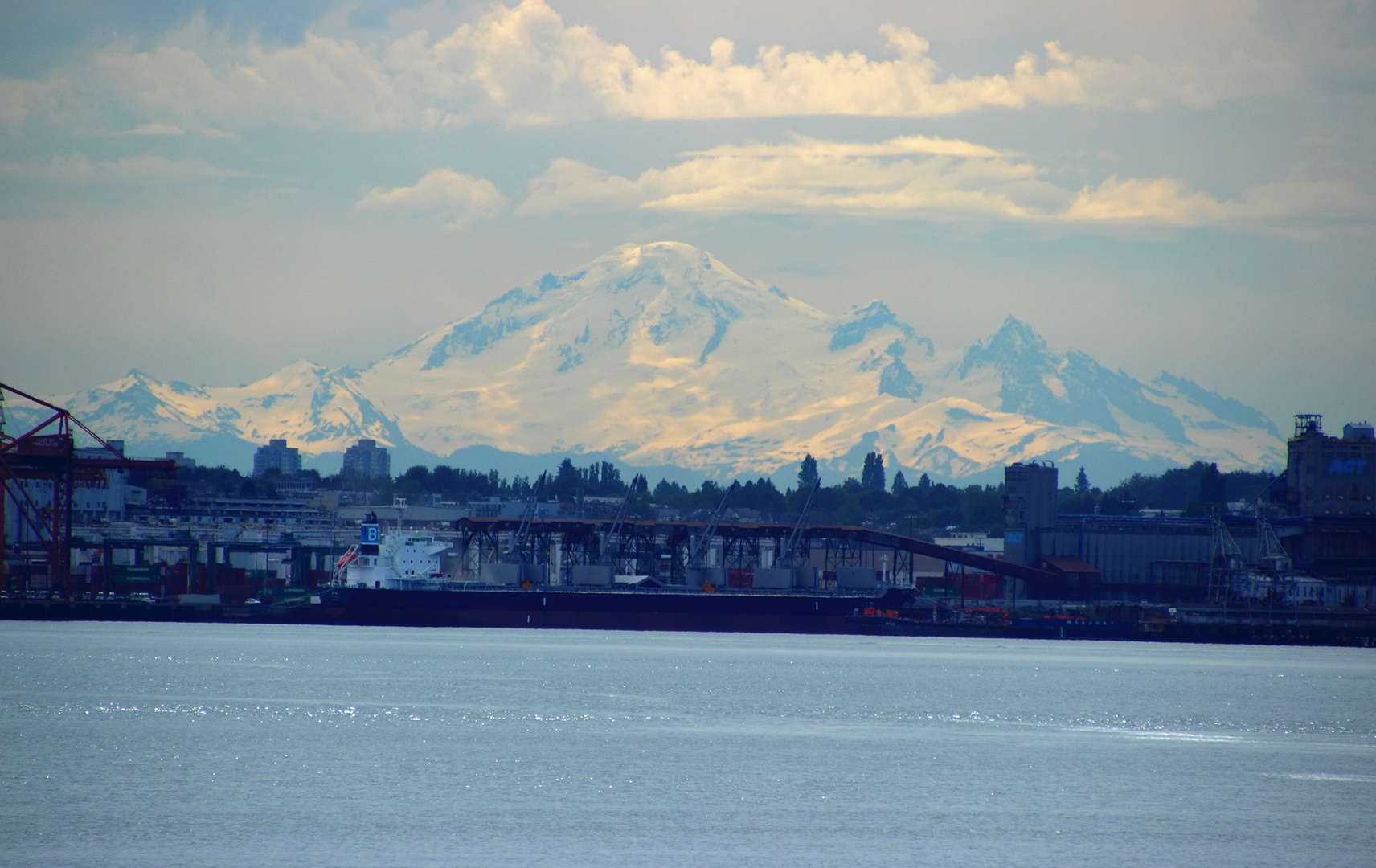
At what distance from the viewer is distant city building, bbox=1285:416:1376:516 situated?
116 meters

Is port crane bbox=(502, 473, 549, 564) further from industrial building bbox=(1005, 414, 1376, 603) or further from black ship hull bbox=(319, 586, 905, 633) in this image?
industrial building bbox=(1005, 414, 1376, 603)

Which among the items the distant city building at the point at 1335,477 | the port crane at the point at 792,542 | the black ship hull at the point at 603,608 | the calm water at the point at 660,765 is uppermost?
the distant city building at the point at 1335,477

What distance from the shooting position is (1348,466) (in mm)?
117062

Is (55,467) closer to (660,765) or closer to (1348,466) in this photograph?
(660,765)

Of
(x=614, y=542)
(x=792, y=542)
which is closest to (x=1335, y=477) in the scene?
(x=792, y=542)

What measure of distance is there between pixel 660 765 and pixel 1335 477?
88.2 metres

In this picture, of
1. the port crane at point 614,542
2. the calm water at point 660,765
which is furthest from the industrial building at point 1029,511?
the calm water at point 660,765

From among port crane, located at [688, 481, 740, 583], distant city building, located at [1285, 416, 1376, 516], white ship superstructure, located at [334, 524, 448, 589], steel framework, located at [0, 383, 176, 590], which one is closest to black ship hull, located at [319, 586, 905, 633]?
white ship superstructure, located at [334, 524, 448, 589]

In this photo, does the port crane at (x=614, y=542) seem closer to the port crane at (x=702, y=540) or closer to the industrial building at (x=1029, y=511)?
the port crane at (x=702, y=540)

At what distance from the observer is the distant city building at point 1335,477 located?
382ft

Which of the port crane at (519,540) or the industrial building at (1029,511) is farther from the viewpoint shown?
the industrial building at (1029,511)

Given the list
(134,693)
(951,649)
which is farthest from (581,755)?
(951,649)

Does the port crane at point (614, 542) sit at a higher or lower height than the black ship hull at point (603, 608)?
higher

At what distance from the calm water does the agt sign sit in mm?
42894
